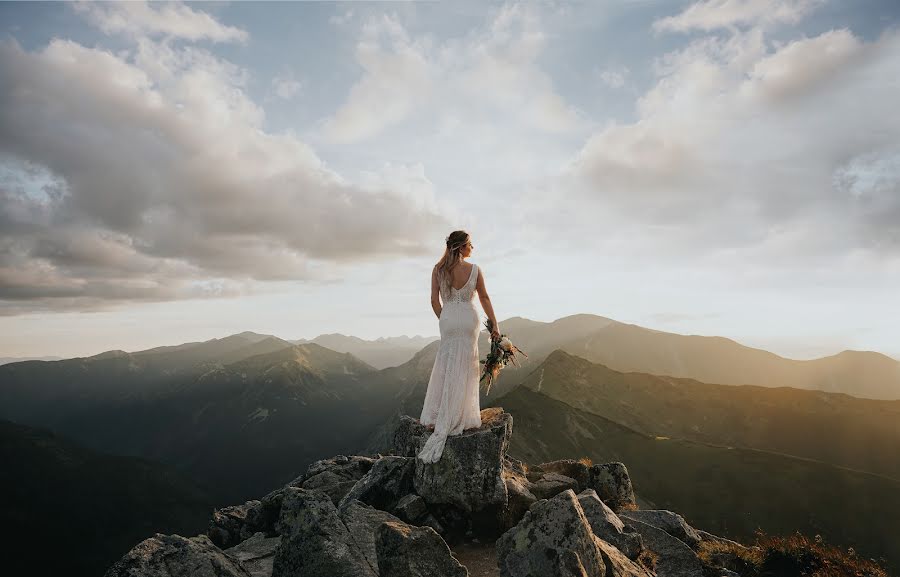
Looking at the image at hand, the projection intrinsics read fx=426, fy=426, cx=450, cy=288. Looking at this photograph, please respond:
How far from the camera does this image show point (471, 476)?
10.4 metres

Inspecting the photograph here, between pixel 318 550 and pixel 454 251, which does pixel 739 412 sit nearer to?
pixel 454 251

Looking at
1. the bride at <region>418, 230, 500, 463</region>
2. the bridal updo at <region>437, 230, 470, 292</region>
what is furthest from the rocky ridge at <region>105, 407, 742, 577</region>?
the bridal updo at <region>437, 230, 470, 292</region>

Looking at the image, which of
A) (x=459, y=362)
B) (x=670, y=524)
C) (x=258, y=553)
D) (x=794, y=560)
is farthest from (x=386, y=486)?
(x=794, y=560)

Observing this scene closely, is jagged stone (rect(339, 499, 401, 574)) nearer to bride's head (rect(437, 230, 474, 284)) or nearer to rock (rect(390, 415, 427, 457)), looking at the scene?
rock (rect(390, 415, 427, 457))

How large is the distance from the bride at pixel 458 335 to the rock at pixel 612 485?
6.52 metres

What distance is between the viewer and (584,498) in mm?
10594

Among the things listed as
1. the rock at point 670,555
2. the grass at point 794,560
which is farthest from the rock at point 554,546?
the grass at point 794,560

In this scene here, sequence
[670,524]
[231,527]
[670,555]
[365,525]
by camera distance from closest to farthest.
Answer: [365,525] < [670,555] < [670,524] < [231,527]

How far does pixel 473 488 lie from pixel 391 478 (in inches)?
121

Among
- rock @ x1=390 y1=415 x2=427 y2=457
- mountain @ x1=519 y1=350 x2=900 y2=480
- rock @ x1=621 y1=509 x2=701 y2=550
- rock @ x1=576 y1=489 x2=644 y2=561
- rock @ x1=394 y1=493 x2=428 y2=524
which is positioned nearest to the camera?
rock @ x1=576 y1=489 x2=644 y2=561

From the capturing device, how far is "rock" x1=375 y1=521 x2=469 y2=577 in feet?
24.2

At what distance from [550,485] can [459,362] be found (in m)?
5.33

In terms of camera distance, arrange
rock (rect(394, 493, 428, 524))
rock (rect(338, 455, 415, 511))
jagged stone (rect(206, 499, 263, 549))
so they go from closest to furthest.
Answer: rock (rect(394, 493, 428, 524)) < rock (rect(338, 455, 415, 511)) < jagged stone (rect(206, 499, 263, 549))

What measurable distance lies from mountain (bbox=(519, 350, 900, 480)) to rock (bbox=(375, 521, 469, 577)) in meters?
145
